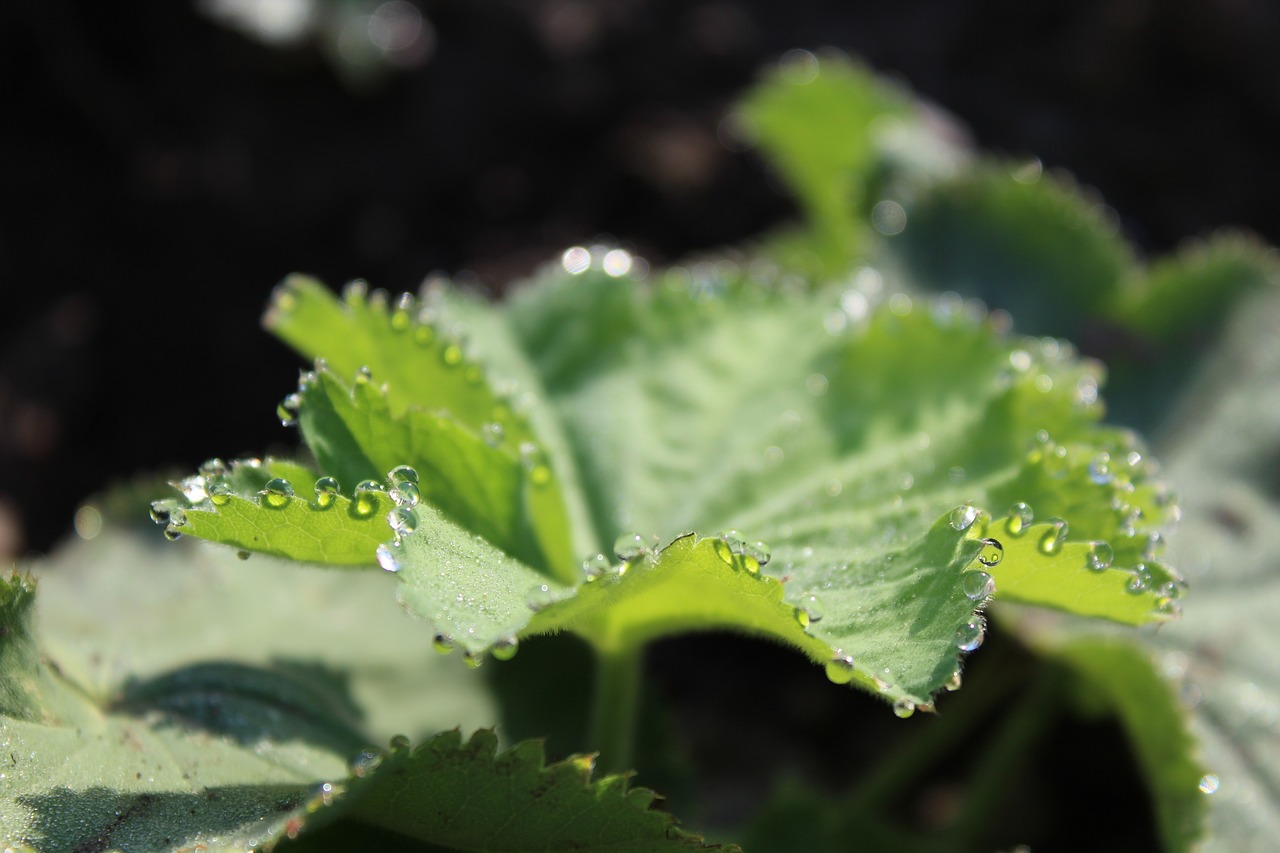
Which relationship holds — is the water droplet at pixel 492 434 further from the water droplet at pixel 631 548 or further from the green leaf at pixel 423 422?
the water droplet at pixel 631 548

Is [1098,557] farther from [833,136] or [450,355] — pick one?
[833,136]

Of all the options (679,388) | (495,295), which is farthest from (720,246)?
(679,388)

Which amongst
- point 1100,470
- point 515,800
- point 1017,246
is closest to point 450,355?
point 515,800

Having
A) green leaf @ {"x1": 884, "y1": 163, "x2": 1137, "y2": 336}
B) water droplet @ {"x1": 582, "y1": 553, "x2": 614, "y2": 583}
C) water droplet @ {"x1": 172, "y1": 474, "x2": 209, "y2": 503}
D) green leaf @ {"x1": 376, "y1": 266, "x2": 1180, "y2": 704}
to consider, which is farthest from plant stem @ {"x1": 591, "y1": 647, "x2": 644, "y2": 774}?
green leaf @ {"x1": 884, "y1": 163, "x2": 1137, "y2": 336}

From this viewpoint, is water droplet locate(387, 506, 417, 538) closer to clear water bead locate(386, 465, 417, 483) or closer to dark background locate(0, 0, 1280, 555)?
clear water bead locate(386, 465, 417, 483)

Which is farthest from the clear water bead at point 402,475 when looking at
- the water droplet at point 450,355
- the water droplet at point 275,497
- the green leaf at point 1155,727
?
the green leaf at point 1155,727
